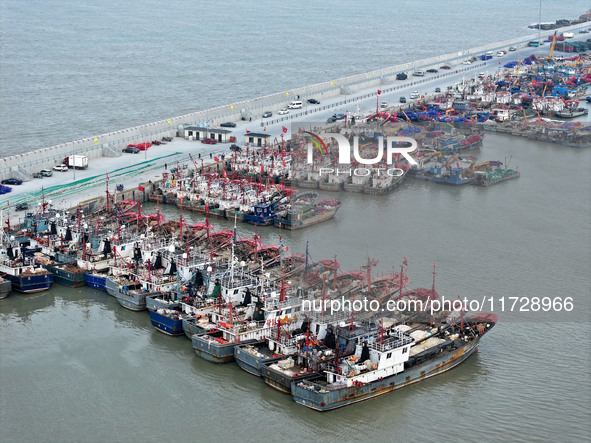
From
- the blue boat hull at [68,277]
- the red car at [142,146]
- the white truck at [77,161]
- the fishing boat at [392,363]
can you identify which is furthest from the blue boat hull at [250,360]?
the red car at [142,146]

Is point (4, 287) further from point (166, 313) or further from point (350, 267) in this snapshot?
point (350, 267)

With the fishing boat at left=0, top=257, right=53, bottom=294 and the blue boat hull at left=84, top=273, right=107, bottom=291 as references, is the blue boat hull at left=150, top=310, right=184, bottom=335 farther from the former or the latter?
the fishing boat at left=0, top=257, right=53, bottom=294

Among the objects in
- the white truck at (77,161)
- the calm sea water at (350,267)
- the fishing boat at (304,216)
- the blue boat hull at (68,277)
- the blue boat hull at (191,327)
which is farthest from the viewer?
the white truck at (77,161)

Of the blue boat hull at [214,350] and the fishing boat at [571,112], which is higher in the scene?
the fishing boat at [571,112]

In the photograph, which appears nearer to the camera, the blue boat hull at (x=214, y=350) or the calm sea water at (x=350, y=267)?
the calm sea water at (x=350, y=267)

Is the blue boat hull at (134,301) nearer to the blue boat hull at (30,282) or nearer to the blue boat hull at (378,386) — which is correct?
the blue boat hull at (30,282)

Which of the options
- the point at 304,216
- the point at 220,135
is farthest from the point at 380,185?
the point at 220,135

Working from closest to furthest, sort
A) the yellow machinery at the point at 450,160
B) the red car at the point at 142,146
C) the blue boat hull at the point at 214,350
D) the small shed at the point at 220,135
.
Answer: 1. the blue boat hull at the point at 214,350
2. the yellow machinery at the point at 450,160
3. the red car at the point at 142,146
4. the small shed at the point at 220,135
